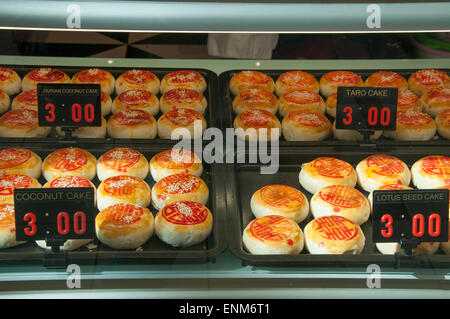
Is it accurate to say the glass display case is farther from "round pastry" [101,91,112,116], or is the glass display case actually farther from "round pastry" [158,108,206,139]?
"round pastry" [101,91,112,116]

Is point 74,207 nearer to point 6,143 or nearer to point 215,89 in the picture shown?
point 6,143

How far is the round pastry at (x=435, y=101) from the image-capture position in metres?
2.35

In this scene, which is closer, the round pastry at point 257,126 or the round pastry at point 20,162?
→ the round pastry at point 20,162

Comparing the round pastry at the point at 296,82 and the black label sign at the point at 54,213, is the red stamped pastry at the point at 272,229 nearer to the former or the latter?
the black label sign at the point at 54,213

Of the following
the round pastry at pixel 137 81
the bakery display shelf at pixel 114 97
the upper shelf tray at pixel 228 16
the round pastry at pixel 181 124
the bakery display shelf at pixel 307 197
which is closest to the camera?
the upper shelf tray at pixel 228 16

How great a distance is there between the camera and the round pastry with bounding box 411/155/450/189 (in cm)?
194

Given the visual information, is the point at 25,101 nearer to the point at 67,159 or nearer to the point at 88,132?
the point at 88,132

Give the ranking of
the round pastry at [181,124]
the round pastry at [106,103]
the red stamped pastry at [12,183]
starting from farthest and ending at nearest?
1. the round pastry at [106,103]
2. the round pastry at [181,124]
3. the red stamped pastry at [12,183]

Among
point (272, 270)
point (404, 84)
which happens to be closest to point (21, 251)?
point (272, 270)

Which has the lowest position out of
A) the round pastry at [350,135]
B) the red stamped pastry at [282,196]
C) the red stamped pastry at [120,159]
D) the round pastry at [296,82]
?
the red stamped pastry at [282,196]

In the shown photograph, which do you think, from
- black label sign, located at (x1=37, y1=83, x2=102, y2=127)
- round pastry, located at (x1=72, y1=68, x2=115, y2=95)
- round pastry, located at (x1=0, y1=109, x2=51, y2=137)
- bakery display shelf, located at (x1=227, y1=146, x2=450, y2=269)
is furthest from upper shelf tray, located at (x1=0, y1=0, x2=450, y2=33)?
round pastry, located at (x1=72, y1=68, x2=115, y2=95)

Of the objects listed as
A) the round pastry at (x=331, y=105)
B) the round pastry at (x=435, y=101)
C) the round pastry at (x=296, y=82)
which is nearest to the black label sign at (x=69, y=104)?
the round pastry at (x=296, y=82)

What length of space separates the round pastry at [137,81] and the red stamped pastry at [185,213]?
87cm

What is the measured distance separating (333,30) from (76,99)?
98 cm
